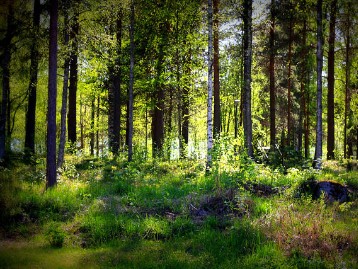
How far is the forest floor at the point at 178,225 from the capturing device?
19.8ft

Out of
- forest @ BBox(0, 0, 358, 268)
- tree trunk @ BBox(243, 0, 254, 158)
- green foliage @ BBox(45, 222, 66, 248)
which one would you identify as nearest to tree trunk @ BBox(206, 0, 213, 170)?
forest @ BBox(0, 0, 358, 268)

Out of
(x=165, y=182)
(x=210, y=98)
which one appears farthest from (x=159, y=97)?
(x=165, y=182)

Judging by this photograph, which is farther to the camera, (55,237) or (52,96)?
(52,96)

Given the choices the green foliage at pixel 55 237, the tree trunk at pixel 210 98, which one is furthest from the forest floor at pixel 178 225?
the tree trunk at pixel 210 98

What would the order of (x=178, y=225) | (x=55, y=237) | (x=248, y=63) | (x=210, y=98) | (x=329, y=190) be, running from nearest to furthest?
(x=55, y=237) → (x=178, y=225) → (x=329, y=190) → (x=210, y=98) → (x=248, y=63)

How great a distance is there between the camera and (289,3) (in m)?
18.2

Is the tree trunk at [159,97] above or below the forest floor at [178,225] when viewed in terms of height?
above

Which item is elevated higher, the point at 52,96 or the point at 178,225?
the point at 52,96

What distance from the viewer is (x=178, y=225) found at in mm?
7645

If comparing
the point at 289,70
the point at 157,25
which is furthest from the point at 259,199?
the point at 289,70

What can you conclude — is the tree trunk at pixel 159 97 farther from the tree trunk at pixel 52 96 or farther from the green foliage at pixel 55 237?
the green foliage at pixel 55 237

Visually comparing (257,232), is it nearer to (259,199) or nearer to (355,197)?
(259,199)

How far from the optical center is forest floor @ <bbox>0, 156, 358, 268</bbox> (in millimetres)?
6035

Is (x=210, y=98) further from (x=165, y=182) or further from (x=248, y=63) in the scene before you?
(x=248, y=63)
